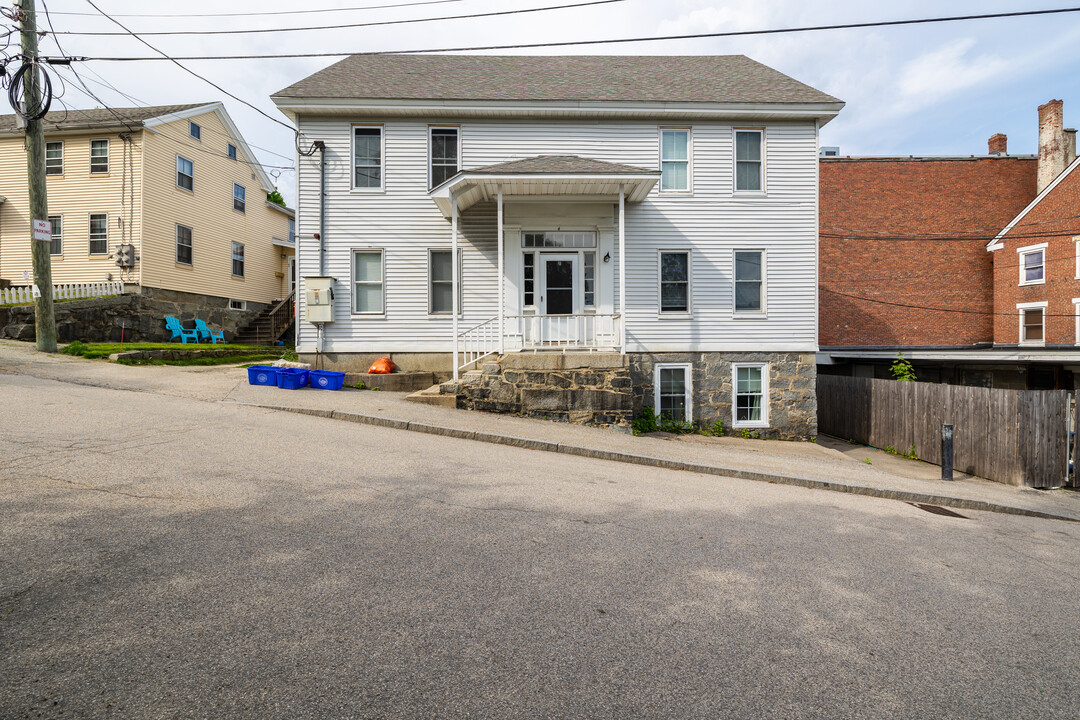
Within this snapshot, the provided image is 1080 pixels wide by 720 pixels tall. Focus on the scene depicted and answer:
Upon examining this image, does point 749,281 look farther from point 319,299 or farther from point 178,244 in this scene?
point 178,244

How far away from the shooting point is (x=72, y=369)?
42.9 ft

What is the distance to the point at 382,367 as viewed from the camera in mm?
13977

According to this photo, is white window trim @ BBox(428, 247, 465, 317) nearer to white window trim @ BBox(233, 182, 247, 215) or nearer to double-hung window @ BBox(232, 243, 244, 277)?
double-hung window @ BBox(232, 243, 244, 277)

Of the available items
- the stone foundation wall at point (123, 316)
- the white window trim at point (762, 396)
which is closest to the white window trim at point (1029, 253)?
the white window trim at point (762, 396)

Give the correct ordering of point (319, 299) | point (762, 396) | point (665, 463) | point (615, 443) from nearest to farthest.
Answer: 1. point (665, 463)
2. point (615, 443)
3. point (319, 299)
4. point (762, 396)

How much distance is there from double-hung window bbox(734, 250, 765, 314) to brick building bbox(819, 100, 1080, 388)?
13020 millimetres

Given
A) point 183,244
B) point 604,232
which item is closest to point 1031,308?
point 604,232

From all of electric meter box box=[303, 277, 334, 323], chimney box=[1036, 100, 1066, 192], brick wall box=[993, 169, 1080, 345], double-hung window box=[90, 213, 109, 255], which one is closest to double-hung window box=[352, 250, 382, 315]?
electric meter box box=[303, 277, 334, 323]

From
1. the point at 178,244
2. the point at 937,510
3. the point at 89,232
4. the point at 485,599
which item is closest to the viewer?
the point at 485,599

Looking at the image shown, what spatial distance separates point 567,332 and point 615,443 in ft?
11.6

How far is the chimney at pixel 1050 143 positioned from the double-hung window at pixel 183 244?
37061mm

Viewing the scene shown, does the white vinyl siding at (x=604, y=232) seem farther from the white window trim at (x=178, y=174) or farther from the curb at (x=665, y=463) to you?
the white window trim at (x=178, y=174)

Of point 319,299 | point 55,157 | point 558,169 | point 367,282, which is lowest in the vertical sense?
point 319,299

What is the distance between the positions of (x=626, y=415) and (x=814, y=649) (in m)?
8.75
